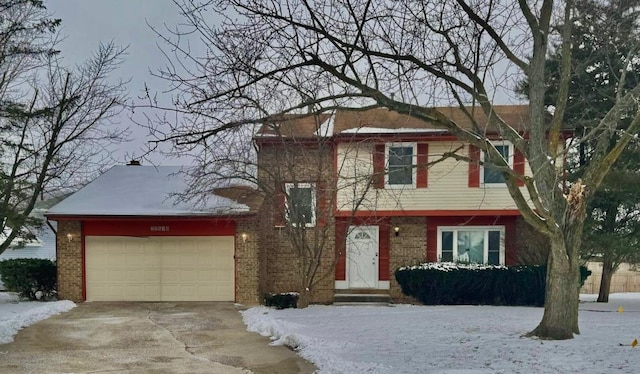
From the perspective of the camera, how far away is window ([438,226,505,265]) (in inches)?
650

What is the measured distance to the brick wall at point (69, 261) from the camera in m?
15.2

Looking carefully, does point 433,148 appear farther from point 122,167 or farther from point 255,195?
point 122,167

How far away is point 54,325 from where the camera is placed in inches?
448

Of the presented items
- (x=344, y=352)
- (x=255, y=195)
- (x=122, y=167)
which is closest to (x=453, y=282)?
(x=255, y=195)

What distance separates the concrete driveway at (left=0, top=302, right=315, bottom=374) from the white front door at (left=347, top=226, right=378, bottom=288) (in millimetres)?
4909

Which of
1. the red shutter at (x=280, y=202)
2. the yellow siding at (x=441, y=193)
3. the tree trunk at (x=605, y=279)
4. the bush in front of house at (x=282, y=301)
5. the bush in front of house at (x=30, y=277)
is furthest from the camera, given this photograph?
the tree trunk at (x=605, y=279)

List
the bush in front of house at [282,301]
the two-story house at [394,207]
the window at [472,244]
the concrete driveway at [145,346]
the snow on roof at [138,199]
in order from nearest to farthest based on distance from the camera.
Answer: the concrete driveway at [145,346]
the bush in front of house at [282,301]
the snow on roof at [138,199]
the two-story house at [394,207]
the window at [472,244]

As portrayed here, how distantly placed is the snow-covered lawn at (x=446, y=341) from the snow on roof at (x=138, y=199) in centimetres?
394

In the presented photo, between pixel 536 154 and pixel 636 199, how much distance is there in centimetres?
831

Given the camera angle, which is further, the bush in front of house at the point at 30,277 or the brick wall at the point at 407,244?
the brick wall at the point at 407,244

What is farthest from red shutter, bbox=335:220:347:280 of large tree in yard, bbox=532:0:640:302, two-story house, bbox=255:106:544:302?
large tree in yard, bbox=532:0:640:302

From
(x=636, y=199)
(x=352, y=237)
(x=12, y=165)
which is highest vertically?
(x=12, y=165)

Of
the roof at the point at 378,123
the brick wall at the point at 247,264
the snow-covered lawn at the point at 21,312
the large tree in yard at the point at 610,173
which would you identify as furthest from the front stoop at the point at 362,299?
the snow-covered lawn at the point at 21,312

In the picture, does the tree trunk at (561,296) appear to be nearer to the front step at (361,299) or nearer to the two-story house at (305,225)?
the two-story house at (305,225)
